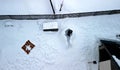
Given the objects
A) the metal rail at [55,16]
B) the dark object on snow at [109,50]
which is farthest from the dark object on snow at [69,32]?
the dark object on snow at [109,50]

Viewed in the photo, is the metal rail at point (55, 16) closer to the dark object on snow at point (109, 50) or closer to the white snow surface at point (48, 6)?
the white snow surface at point (48, 6)

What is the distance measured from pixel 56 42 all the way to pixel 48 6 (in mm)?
706

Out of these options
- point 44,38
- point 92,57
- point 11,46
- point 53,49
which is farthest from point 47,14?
point 92,57

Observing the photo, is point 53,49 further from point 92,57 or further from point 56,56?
point 92,57

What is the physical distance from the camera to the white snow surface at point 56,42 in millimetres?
3453

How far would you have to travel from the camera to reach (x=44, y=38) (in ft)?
11.8

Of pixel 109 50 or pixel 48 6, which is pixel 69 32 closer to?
pixel 48 6

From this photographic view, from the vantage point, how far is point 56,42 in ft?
11.7

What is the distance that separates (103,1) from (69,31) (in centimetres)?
86

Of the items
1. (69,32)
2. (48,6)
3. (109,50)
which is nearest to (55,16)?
(48,6)

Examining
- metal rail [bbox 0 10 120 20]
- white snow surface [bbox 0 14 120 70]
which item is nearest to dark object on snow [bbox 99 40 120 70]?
white snow surface [bbox 0 14 120 70]

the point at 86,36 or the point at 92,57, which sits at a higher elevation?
the point at 86,36

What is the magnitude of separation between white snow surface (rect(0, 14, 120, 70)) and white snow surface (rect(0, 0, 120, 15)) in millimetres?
197

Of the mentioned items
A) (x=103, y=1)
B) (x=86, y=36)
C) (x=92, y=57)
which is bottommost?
(x=92, y=57)
